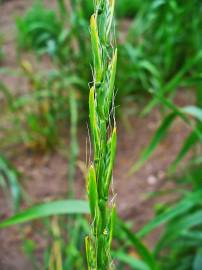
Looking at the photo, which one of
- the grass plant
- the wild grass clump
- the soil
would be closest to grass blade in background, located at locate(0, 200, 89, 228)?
the grass plant

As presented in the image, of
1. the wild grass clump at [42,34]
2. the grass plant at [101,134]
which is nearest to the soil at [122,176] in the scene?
the wild grass clump at [42,34]

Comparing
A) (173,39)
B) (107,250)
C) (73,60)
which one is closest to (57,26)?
(73,60)

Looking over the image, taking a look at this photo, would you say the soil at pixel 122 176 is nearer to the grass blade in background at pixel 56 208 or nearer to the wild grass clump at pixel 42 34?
the wild grass clump at pixel 42 34

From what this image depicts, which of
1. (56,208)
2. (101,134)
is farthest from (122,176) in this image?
(101,134)

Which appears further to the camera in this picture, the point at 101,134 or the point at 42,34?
the point at 42,34

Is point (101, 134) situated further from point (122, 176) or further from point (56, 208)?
point (122, 176)

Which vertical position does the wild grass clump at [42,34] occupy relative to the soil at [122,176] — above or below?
above

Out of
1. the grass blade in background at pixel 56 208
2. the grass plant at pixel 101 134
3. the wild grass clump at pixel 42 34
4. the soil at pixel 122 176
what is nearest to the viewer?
the grass plant at pixel 101 134

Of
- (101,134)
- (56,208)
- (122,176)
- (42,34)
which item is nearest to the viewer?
(101,134)

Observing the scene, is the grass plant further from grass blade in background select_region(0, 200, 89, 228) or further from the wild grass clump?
the wild grass clump

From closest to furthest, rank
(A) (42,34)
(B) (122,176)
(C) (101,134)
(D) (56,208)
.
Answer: (C) (101,134), (D) (56,208), (B) (122,176), (A) (42,34)
